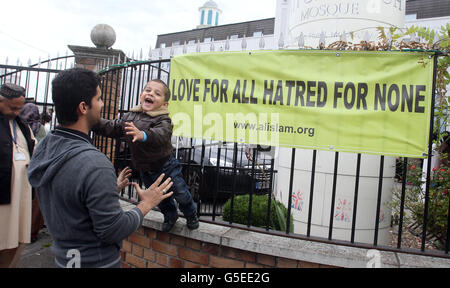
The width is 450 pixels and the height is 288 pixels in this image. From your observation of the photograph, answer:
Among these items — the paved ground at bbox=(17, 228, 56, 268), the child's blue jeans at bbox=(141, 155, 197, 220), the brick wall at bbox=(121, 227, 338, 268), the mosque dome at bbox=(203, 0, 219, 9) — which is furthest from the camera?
the mosque dome at bbox=(203, 0, 219, 9)

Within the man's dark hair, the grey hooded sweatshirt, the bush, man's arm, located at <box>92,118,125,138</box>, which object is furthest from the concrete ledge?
the man's dark hair

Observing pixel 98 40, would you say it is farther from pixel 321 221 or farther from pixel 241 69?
pixel 321 221

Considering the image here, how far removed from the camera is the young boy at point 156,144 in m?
2.45

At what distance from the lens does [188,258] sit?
2.68 m

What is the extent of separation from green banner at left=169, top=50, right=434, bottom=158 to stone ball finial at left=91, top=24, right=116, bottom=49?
3.30 meters

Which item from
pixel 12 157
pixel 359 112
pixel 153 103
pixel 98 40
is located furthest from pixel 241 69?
pixel 98 40

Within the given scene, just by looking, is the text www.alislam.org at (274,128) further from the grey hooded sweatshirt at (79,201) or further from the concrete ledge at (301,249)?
the grey hooded sweatshirt at (79,201)

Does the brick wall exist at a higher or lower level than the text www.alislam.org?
lower

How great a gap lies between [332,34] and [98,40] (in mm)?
4066

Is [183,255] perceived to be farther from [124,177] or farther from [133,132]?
[133,132]

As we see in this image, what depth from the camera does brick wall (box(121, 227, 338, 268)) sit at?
7.88 ft

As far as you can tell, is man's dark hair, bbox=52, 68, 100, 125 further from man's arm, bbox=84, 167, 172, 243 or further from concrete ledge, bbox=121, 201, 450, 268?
concrete ledge, bbox=121, 201, 450, 268
